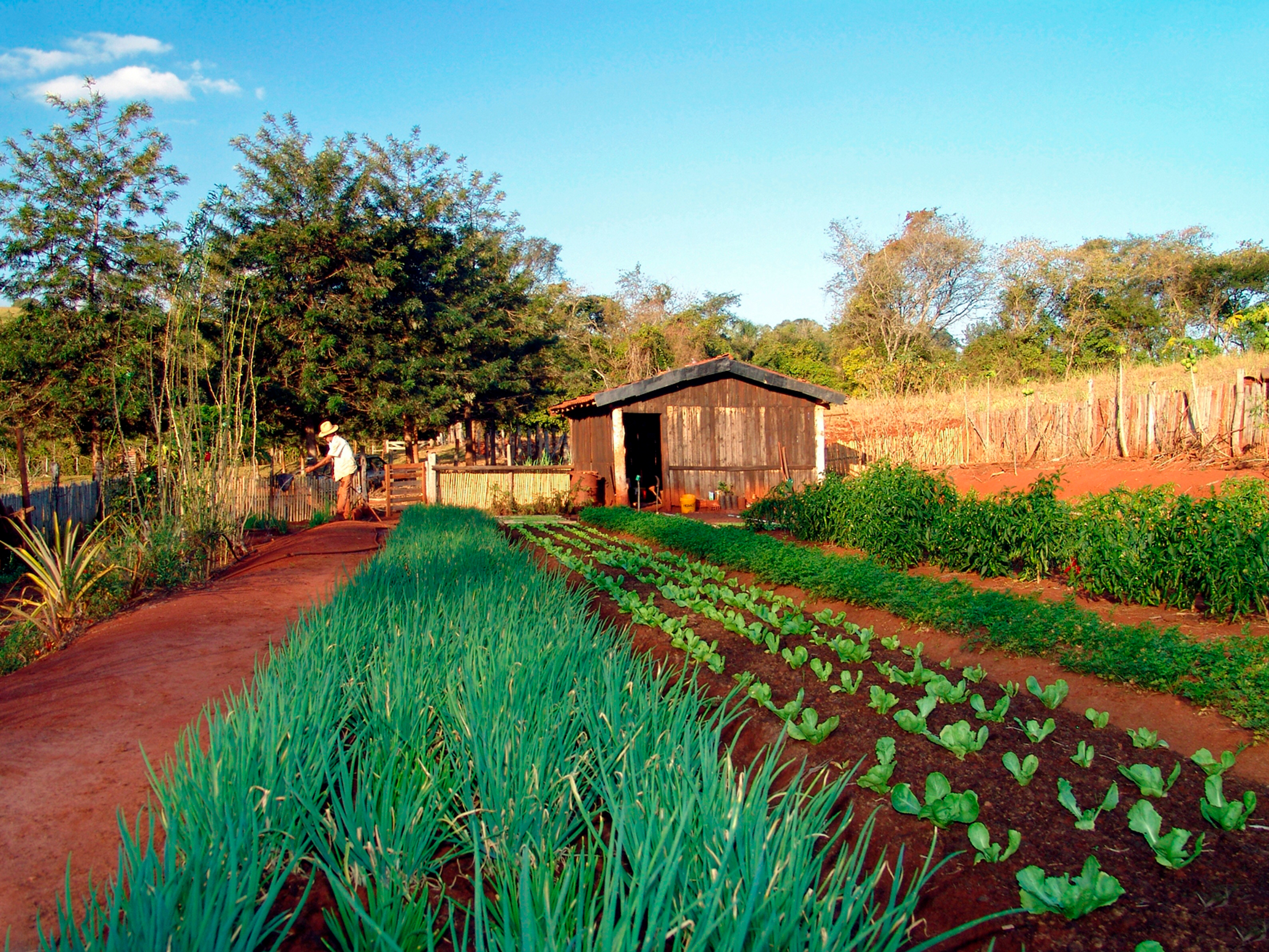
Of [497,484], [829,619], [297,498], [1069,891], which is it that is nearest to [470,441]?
[497,484]

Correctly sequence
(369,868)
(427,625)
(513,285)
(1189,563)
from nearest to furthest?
(369,868) < (427,625) < (1189,563) < (513,285)

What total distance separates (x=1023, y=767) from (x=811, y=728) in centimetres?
73

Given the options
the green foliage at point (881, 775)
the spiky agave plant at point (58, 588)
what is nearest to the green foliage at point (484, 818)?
the green foliage at point (881, 775)

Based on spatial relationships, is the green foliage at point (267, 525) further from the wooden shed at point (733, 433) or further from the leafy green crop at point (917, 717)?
the leafy green crop at point (917, 717)

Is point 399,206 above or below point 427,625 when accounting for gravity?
above

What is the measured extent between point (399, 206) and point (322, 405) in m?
6.26

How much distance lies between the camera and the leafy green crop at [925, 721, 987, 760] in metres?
2.84

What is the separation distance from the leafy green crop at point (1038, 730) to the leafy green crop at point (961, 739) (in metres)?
0.19

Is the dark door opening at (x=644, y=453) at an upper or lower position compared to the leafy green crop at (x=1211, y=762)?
upper

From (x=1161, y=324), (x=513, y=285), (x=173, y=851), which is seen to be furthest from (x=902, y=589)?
(x=1161, y=324)

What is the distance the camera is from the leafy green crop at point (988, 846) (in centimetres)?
216

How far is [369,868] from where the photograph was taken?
2002 mm

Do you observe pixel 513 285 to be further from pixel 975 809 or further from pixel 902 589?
→ pixel 975 809

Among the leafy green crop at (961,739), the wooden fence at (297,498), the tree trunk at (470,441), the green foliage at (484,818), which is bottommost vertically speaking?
the leafy green crop at (961,739)
